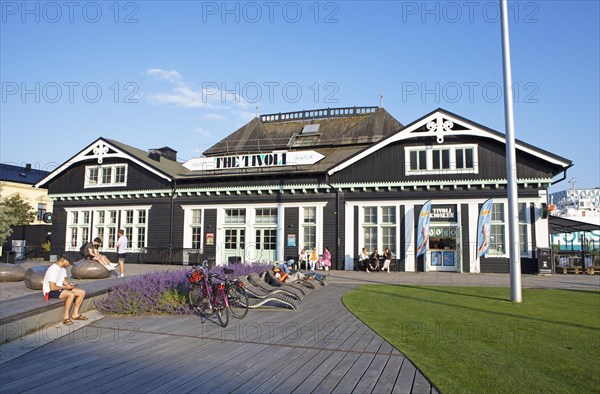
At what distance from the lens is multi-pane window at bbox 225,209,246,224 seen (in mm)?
26188

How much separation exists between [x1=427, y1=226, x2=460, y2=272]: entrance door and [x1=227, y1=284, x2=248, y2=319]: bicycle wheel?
14.9 m

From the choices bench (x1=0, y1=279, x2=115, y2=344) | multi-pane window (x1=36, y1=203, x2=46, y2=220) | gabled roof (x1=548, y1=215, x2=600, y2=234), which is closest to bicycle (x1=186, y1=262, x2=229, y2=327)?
bench (x1=0, y1=279, x2=115, y2=344)

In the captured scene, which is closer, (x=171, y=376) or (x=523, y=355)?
(x=171, y=376)

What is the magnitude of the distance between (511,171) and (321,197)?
13.2 m

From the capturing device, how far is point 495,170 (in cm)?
2181

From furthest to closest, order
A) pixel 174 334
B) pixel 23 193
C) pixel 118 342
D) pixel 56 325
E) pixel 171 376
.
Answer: pixel 23 193
pixel 56 325
pixel 174 334
pixel 118 342
pixel 171 376

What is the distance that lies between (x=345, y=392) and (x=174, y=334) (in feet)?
13.0

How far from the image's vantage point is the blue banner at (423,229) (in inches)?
857

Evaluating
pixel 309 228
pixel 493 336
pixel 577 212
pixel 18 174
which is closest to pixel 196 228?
pixel 309 228

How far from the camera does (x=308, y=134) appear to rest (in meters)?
33.4

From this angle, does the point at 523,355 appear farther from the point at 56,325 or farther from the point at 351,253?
the point at 351,253

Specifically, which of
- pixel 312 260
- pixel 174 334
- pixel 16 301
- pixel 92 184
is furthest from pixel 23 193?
pixel 174 334

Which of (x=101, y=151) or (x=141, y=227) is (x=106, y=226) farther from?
(x=101, y=151)

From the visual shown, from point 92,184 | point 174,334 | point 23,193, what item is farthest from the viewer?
point 23,193
